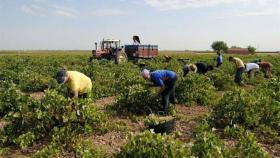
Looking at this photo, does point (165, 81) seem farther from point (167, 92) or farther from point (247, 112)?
point (247, 112)

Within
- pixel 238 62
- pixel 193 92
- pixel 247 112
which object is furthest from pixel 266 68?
pixel 247 112

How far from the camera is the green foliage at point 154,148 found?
4.96m

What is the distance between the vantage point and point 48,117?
769cm

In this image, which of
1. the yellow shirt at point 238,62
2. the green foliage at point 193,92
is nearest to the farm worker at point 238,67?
the yellow shirt at point 238,62

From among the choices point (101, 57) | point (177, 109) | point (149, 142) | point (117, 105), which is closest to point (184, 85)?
point (177, 109)

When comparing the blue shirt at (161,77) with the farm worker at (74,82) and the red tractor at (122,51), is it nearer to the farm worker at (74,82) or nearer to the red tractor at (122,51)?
the farm worker at (74,82)

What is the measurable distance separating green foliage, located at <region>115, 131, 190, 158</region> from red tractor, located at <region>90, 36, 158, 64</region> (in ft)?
69.4

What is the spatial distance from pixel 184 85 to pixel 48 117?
4.82 meters

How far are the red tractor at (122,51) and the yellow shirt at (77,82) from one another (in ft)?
57.8

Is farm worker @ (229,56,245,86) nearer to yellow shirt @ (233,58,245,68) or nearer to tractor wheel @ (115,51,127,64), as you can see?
yellow shirt @ (233,58,245,68)

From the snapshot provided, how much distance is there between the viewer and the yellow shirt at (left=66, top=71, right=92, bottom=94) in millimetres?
8070

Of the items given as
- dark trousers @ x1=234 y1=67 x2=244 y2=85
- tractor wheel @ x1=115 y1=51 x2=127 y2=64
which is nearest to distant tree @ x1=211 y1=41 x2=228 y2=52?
tractor wheel @ x1=115 y1=51 x2=127 y2=64

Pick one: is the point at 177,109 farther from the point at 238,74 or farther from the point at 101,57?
the point at 101,57

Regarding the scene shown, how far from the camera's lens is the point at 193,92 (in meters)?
11.7
